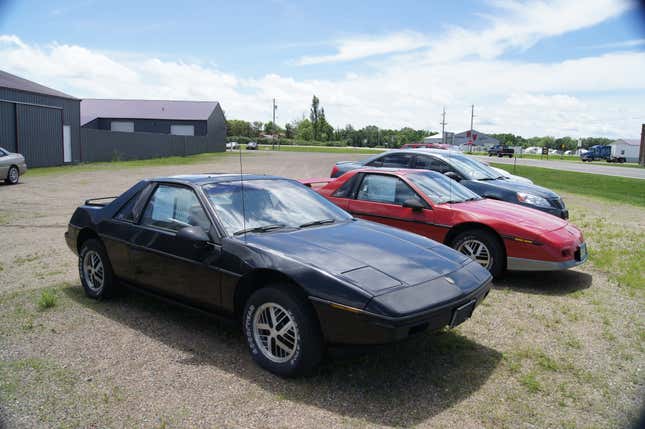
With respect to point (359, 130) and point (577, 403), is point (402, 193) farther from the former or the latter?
point (359, 130)

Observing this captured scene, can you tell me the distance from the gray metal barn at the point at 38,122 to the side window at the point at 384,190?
2310 centimetres

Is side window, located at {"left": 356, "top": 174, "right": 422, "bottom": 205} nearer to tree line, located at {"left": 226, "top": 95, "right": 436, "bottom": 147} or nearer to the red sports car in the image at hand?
the red sports car

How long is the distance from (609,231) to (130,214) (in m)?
9.08

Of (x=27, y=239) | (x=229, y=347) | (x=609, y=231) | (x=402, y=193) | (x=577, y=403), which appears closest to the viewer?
(x=577, y=403)

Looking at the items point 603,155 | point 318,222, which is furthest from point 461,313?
point 603,155

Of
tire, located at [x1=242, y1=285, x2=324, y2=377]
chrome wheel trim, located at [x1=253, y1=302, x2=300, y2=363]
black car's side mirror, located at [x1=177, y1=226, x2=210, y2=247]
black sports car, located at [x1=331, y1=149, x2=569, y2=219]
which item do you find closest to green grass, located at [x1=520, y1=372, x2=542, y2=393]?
tire, located at [x1=242, y1=285, x2=324, y2=377]

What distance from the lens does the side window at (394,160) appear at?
405 inches

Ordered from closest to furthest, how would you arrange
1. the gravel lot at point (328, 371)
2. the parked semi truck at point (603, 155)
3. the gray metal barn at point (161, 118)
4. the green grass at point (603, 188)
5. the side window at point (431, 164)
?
the gravel lot at point (328, 371) → the side window at point (431, 164) → the green grass at point (603, 188) → the gray metal barn at point (161, 118) → the parked semi truck at point (603, 155)

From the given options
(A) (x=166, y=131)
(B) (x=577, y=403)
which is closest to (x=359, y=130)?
(A) (x=166, y=131)

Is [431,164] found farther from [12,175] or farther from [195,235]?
[12,175]

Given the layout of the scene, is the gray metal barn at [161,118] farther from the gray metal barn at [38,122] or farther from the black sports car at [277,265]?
the black sports car at [277,265]

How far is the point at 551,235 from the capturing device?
606 cm

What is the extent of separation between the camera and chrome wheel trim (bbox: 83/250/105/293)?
5.42 m

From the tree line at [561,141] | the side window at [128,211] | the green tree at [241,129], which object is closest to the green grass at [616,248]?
the green tree at [241,129]
